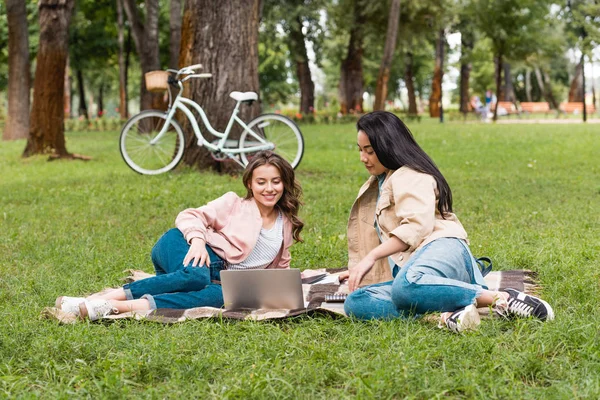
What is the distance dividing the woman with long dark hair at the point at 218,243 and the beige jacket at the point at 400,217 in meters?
0.44

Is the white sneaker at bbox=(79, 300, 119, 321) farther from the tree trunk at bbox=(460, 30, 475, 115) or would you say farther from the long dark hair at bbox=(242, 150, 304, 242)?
the tree trunk at bbox=(460, 30, 475, 115)

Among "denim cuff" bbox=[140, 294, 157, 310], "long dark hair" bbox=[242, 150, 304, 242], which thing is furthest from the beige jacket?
"denim cuff" bbox=[140, 294, 157, 310]

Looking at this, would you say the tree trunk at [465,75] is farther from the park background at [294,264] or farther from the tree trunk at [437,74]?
the park background at [294,264]

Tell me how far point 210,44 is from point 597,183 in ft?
16.5

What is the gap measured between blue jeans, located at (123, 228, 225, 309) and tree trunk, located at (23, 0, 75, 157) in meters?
9.40

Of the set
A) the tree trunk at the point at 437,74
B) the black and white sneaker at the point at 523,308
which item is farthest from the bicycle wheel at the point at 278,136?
the tree trunk at the point at 437,74

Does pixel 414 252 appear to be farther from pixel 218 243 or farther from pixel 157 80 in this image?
pixel 157 80

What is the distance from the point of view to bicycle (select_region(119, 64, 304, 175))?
31.0ft

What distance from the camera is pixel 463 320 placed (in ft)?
11.9

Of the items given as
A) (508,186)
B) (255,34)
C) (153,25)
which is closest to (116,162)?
(255,34)

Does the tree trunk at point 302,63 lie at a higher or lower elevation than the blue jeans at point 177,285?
higher

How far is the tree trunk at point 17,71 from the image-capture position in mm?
19391

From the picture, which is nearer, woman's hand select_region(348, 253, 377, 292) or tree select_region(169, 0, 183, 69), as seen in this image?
woman's hand select_region(348, 253, 377, 292)

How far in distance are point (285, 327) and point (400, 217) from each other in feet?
2.69
